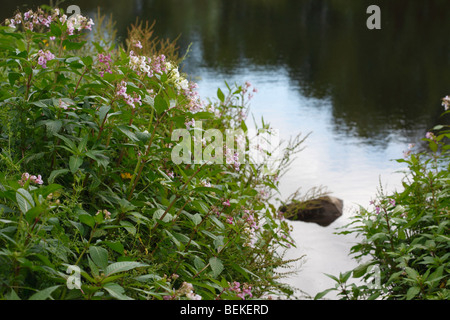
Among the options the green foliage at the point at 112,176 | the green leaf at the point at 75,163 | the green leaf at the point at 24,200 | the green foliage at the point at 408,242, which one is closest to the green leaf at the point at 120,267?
the green foliage at the point at 112,176

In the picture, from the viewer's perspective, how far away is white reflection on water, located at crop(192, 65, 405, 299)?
147 inches

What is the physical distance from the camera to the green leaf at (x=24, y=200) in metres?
1.26

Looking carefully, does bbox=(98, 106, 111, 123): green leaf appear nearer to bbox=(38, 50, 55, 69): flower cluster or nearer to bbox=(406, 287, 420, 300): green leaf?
bbox=(38, 50, 55, 69): flower cluster

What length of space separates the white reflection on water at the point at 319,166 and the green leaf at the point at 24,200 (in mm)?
1763

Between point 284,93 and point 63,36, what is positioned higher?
point 63,36

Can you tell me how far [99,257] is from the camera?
135 centimetres

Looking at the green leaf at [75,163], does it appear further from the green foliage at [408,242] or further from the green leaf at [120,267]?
the green foliage at [408,242]

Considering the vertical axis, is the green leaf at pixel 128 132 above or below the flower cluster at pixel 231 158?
above

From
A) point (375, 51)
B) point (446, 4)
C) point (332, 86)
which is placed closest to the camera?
point (332, 86)

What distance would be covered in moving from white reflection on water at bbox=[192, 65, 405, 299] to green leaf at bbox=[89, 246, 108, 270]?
1.60 meters

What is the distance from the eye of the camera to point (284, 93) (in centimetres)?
853
